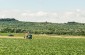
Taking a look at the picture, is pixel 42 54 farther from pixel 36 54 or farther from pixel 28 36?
pixel 28 36

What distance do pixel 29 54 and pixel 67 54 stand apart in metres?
4.29

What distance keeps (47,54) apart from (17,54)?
3306 mm

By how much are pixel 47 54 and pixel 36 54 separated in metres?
1.22

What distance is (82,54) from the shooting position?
124 feet

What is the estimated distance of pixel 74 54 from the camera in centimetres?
3769

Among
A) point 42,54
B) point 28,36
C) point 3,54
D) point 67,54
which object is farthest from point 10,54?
point 28,36

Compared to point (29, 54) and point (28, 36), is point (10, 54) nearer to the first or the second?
point (29, 54)

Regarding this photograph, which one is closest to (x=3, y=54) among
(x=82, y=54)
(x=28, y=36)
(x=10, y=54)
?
(x=10, y=54)

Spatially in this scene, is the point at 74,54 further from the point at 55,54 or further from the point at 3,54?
the point at 3,54

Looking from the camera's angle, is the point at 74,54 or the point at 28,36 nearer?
the point at 74,54

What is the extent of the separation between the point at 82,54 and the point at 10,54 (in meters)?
8.12

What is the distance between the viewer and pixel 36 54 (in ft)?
121

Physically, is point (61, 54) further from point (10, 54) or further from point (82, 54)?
point (10, 54)

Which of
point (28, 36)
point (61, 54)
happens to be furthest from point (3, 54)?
point (28, 36)
